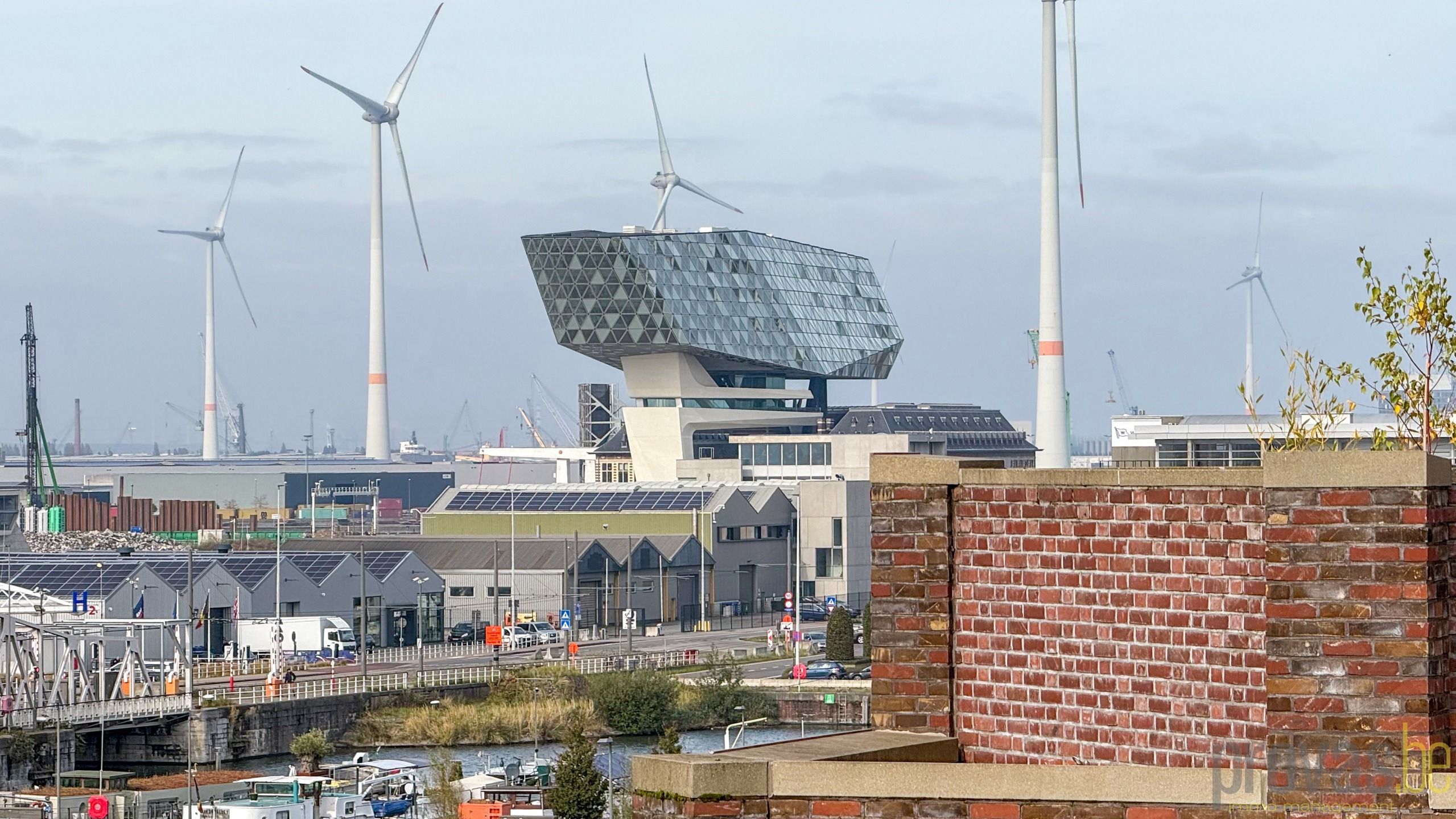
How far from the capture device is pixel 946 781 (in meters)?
12.2

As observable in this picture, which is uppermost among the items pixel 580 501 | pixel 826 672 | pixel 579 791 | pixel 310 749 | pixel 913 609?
pixel 580 501

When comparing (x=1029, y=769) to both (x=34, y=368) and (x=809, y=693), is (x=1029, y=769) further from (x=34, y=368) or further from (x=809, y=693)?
(x=34, y=368)

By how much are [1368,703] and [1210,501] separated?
6.08ft

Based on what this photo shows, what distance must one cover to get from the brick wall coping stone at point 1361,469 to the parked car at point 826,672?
283ft

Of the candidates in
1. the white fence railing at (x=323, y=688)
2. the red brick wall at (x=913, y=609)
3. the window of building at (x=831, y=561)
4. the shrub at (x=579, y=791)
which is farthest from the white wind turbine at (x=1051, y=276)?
the red brick wall at (x=913, y=609)

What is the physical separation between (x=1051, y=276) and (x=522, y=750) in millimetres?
78349

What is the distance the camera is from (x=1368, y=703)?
36.9 ft

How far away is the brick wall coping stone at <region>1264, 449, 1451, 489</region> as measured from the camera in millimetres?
11180

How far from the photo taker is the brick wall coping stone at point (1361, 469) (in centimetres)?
1118

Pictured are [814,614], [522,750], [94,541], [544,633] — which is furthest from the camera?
[94,541]

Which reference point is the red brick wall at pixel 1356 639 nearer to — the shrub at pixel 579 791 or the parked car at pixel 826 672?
the shrub at pixel 579 791

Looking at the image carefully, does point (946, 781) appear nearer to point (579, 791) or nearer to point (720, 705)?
point (579, 791)

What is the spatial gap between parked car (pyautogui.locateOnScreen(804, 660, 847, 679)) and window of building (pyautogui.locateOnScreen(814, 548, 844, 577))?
52084mm

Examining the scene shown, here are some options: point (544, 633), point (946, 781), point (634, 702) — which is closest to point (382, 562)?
point (544, 633)
